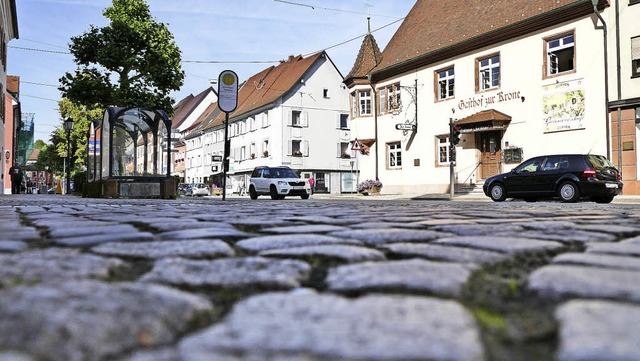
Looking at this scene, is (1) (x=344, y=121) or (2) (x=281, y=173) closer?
(2) (x=281, y=173)

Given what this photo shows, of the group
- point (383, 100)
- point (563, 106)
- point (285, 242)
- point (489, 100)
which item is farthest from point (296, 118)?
point (285, 242)

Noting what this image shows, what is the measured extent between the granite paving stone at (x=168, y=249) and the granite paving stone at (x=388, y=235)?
31.0 inches

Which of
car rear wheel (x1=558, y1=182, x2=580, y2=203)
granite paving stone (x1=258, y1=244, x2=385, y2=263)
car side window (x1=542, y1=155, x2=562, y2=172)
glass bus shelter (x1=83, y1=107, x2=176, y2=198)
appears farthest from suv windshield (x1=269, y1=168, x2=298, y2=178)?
granite paving stone (x1=258, y1=244, x2=385, y2=263)

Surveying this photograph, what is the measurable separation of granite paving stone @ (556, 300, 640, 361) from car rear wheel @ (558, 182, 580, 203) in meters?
15.6

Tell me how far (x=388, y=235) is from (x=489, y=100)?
22.3 metres

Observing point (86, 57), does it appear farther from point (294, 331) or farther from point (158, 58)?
point (294, 331)

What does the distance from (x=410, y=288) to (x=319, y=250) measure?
986 millimetres

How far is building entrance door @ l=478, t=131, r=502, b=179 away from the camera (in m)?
24.1

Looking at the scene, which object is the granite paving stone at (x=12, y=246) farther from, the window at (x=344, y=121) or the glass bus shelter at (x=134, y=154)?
the window at (x=344, y=121)

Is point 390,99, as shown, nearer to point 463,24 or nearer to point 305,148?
point 463,24

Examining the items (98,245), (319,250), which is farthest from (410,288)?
(98,245)

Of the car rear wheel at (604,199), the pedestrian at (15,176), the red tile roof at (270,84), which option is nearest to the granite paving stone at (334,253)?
the car rear wheel at (604,199)

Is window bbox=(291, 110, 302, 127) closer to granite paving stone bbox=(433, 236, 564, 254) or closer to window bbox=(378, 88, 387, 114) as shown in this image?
window bbox=(378, 88, 387, 114)

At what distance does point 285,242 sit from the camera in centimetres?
304
